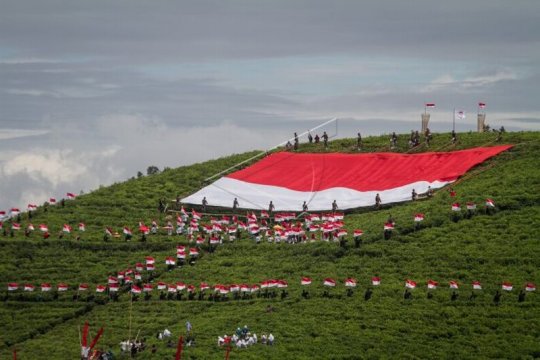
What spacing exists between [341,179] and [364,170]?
2509 mm

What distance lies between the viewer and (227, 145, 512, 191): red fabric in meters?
127

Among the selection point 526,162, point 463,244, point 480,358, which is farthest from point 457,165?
point 480,358

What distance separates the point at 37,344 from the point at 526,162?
49.6m

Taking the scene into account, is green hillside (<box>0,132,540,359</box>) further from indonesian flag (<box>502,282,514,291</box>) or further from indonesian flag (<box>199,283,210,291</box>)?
indonesian flag (<box>199,283,210,291</box>)

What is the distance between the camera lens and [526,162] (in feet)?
412

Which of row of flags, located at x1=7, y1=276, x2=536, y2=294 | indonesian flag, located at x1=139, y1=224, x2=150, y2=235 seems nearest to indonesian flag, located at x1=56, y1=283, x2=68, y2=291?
row of flags, located at x1=7, y1=276, x2=536, y2=294

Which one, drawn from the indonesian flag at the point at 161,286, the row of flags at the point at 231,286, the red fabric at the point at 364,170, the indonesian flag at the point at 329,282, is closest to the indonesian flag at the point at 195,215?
the red fabric at the point at 364,170

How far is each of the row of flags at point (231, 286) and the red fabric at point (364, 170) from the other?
82.2 feet

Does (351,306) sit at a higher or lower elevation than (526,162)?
lower

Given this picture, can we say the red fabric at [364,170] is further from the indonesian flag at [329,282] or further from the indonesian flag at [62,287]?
the indonesian flag at [62,287]

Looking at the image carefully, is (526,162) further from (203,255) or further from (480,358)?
(480,358)

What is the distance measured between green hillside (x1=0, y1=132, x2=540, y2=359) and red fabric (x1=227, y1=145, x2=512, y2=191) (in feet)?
8.16

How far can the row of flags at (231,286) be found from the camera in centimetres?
9850

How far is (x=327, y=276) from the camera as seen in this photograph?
104562 millimetres
